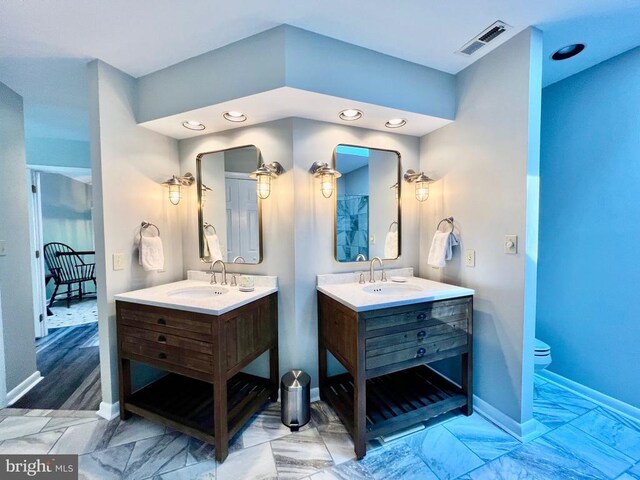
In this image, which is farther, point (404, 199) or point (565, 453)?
point (404, 199)

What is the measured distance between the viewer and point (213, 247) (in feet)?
7.26

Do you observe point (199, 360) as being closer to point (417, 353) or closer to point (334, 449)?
A: point (334, 449)

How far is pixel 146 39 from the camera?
62.9 inches

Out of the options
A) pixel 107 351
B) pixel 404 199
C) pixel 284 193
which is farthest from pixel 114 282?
pixel 404 199

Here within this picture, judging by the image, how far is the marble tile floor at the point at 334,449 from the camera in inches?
55.7

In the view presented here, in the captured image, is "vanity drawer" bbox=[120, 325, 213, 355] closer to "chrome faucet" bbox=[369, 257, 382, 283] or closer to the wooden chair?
"chrome faucet" bbox=[369, 257, 382, 283]

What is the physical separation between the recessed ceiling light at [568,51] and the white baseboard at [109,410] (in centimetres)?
376

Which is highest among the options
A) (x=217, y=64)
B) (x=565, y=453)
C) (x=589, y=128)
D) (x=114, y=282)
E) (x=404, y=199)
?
(x=217, y=64)

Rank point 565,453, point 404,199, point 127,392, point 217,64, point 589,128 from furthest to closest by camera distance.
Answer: point 404,199 → point 589,128 → point 127,392 → point 217,64 → point 565,453

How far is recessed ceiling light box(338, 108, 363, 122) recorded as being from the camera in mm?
1845

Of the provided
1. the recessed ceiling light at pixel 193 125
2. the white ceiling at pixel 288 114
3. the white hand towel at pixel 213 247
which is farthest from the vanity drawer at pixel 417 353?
the recessed ceiling light at pixel 193 125

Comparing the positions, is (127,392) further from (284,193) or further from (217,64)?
(217,64)

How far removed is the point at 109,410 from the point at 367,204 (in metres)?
2.34

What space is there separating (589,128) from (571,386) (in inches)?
75.3
